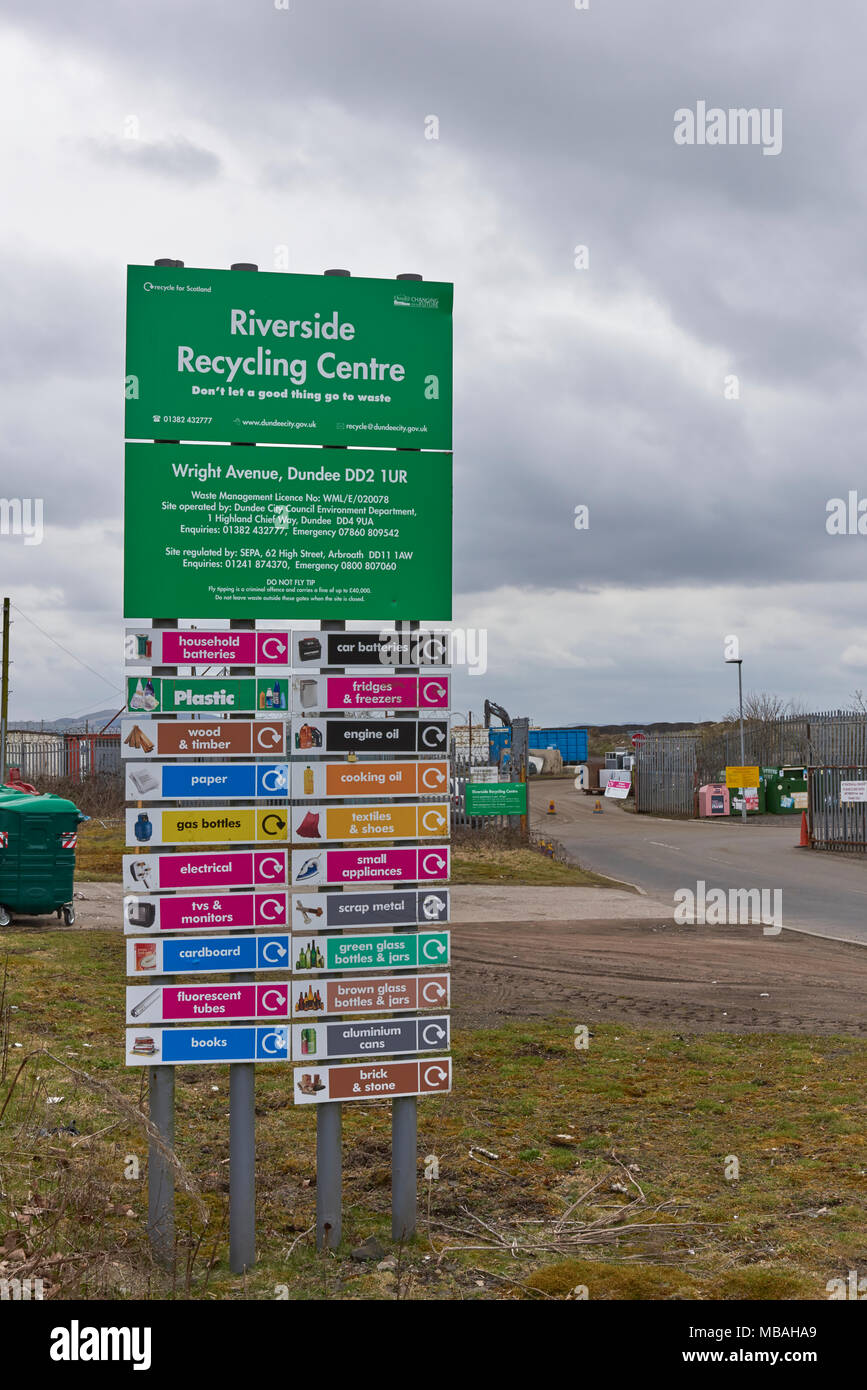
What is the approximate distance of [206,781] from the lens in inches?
203

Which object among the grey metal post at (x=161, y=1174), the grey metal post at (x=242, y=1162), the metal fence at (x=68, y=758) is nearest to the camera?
the grey metal post at (x=161, y=1174)

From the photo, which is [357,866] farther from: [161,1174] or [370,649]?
[161,1174]

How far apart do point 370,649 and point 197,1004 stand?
1707mm

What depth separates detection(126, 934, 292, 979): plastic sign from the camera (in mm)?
5059

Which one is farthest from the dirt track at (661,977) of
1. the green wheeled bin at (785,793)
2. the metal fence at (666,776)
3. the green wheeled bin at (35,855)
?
the green wheeled bin at (785,793)

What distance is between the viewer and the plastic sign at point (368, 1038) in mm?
5227

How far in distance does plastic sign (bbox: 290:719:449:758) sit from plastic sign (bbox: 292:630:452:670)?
260mm

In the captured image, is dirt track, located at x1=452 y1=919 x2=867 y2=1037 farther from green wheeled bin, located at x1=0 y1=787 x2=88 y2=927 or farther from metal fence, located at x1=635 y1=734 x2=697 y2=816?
metal fence, located at x1=635 y1=734 x2=697 y2=816

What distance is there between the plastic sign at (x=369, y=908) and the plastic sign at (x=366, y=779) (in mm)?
440

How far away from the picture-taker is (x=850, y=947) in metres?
15.4

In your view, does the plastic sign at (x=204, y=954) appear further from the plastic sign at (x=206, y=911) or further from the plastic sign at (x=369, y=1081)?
the plastic sign at (x=369, y=1081)

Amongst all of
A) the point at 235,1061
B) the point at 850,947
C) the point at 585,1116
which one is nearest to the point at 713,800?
the point at 850,947

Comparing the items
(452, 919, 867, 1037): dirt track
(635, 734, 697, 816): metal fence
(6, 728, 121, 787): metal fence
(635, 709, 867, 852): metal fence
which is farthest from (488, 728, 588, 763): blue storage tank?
(452, 919, 867, 1037): dirt track
